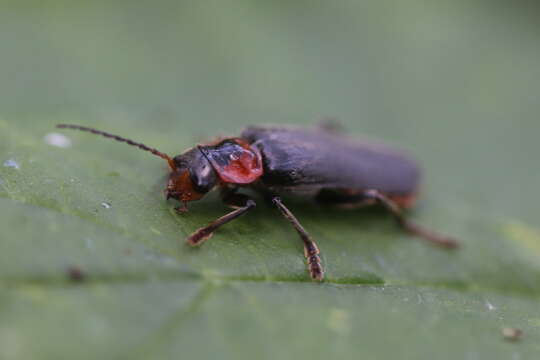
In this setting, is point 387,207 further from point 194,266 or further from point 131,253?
point 131,253

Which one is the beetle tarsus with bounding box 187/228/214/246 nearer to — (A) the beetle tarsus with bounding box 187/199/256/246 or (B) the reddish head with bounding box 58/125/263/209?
(A) the beetle tarsus with bounding box 187/199/256/246

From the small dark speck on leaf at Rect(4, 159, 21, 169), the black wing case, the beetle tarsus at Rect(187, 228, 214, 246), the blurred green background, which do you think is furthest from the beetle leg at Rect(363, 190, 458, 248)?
the small dark speck on leaf at Rect(4, 159, 21, 169)

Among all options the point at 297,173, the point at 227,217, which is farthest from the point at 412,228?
the point at 227,217

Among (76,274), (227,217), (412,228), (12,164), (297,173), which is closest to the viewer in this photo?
(76,274)

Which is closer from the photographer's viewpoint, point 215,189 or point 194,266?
point 194,266

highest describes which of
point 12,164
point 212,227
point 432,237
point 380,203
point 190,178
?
point 12,164

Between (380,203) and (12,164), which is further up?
(12,164)

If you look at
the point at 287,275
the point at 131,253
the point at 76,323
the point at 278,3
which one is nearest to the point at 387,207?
the point at 287,275

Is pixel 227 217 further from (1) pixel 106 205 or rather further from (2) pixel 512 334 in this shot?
(2) pixel 512 334
